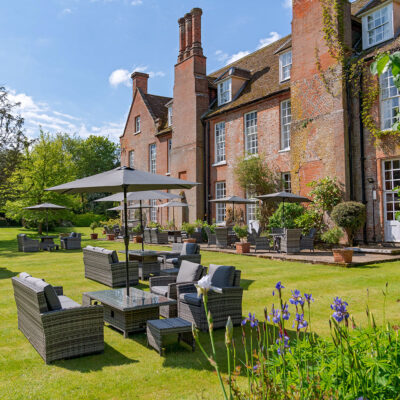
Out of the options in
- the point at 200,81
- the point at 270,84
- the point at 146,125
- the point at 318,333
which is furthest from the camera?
the point at 146,125

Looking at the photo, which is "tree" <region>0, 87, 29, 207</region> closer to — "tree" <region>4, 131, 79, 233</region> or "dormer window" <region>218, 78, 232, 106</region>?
"tree" <region>4, 131, 79, 233</region>

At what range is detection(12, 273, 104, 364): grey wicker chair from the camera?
453cm

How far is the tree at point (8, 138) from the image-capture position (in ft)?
85.7

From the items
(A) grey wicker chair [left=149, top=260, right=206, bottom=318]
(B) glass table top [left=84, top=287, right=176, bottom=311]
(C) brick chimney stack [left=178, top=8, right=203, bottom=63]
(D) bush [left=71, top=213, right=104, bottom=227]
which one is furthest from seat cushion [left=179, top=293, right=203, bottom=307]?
(D) bush [left=71, top=213, right=104, bottom=227]

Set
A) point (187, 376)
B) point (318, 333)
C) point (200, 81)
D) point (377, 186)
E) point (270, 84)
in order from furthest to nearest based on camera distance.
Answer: point (200, 81) → point (270, 84) → point (377, 186) → point (318, 333) → point (187, 376)

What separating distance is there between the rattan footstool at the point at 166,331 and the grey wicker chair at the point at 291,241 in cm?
949

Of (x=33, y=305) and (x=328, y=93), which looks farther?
(x=328, y=93)

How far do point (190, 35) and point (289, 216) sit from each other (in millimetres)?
14533

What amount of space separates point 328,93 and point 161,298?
42.4 ft

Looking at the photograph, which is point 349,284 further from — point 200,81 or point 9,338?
point 200,81

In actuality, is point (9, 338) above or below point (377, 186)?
below

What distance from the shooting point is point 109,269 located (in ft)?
29.5

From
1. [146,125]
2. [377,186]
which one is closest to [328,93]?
[377,186]

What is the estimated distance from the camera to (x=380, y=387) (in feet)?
7.70
